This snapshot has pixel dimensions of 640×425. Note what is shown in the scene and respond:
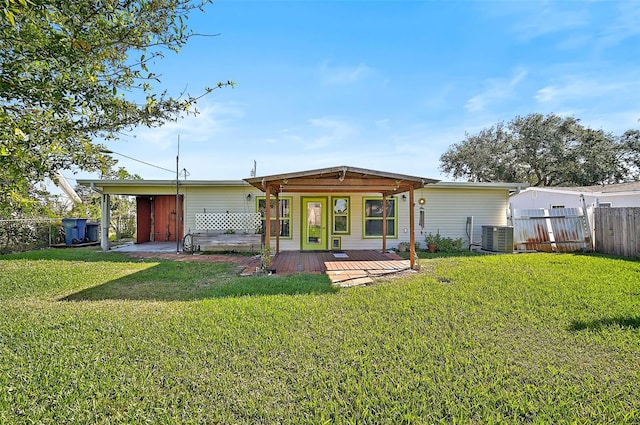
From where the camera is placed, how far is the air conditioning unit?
10703 mm

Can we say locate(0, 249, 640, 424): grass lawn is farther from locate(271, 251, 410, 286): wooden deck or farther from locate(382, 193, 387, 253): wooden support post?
locate(382, 193, 387, 253): wooden support post

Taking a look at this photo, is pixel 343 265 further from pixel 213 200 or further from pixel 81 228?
pixel 81 228

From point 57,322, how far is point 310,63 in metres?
8.88

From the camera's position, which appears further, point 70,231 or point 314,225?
point 70,231

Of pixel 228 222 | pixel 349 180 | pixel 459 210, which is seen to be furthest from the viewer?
pixel 459 210

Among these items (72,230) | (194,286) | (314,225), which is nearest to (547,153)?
(314,225)

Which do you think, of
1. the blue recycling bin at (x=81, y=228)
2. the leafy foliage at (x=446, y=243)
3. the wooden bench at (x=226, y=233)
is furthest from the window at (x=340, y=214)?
the blue recycling bin at (x=81, y=228)

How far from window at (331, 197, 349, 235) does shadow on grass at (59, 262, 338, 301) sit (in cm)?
476

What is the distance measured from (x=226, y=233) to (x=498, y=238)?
378 inches

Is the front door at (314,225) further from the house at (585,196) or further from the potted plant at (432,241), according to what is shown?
the house at (585,196)

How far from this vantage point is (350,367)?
2930mm

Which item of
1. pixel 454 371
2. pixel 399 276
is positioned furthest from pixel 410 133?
pixel 454 371

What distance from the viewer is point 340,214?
11578 mm

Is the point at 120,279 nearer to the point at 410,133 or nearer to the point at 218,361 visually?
the point at 218,361
